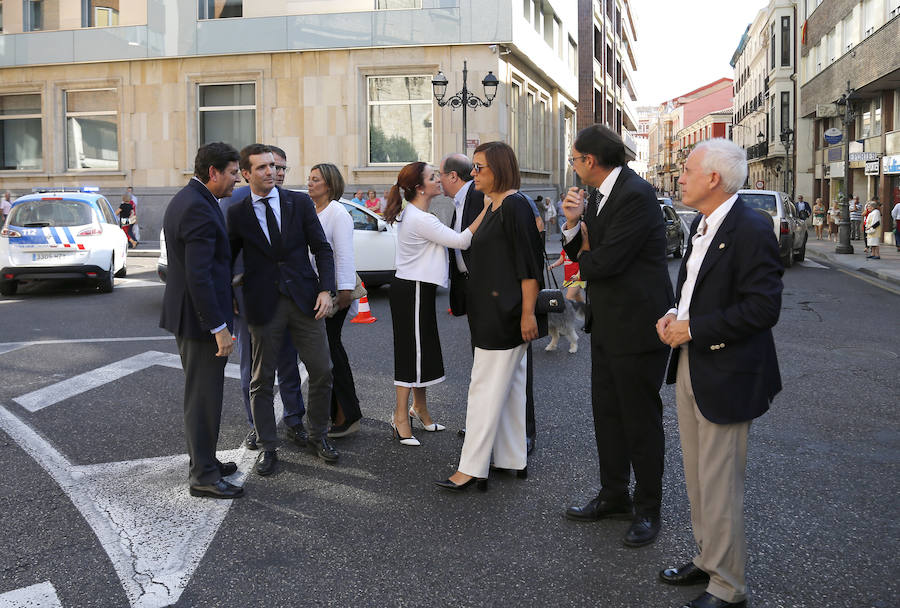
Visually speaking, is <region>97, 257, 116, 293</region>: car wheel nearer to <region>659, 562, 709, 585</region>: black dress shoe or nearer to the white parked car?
the white parked car

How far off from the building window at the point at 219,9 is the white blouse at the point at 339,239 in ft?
81.8

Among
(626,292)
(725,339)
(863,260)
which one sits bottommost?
(863,260)

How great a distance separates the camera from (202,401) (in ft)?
15.4

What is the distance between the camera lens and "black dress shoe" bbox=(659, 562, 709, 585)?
3.57 metres

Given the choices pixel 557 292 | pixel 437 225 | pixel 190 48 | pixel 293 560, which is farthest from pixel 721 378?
pixel 190 48

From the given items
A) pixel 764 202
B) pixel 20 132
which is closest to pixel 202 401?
pixel 764 202

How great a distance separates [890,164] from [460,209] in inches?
1099

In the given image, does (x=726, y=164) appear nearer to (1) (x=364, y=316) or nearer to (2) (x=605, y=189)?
(2) (x=605, y=189)

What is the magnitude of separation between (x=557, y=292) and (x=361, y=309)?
24.4 ft

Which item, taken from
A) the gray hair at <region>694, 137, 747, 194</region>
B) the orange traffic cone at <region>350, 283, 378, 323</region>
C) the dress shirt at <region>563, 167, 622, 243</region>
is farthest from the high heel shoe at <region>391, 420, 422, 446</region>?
the orange traffic cone at <region>350, 283, 378, 323</region>

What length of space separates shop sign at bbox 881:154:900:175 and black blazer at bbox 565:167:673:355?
28.0m

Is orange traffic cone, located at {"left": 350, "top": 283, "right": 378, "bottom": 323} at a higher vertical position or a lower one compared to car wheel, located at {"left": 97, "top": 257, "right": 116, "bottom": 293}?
lower

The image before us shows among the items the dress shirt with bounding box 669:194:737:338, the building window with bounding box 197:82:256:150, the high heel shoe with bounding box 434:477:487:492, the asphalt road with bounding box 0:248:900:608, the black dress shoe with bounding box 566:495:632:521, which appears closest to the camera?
the dress shirt with bounding box 669:194:737:338

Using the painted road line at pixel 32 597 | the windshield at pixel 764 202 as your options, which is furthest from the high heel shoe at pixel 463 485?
the windshield at pixel 764 202
